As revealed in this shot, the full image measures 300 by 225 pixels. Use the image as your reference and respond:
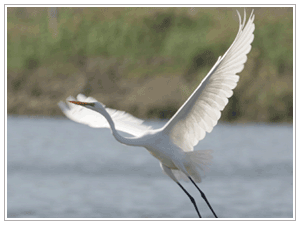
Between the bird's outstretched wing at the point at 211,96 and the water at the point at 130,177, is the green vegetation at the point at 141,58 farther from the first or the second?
the bird's outstretched wing at the point at 211,96

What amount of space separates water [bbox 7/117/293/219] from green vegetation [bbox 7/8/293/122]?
113 centimetres

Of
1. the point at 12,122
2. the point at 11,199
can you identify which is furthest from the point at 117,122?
the point at 12,122

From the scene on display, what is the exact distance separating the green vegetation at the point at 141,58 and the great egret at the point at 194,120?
457 inches

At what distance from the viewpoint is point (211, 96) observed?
563 centimetres

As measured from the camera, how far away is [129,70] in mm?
20250

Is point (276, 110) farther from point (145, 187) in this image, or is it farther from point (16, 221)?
point (16, 221)

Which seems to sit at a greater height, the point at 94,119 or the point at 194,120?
the point at 194,120

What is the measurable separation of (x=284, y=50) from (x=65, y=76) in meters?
8.24

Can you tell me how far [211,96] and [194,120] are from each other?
368 millimetres

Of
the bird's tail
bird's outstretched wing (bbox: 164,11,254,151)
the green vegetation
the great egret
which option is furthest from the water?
the green vegetation

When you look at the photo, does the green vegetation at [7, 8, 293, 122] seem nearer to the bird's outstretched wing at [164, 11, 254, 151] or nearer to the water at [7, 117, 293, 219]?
the water at [7, 117, 293, 219]

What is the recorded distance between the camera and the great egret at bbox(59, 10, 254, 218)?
5.40m

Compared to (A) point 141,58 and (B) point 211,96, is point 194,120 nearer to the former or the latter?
(B) point 211,96

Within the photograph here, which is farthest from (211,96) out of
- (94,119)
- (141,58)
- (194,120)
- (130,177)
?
(141,58)
